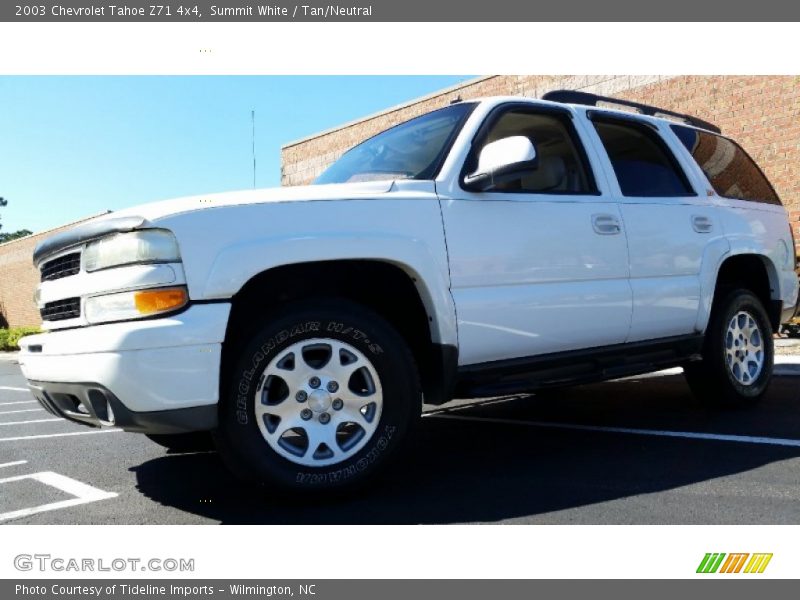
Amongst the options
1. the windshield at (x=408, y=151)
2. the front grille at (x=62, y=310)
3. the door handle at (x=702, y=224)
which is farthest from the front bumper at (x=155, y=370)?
the door handle at (x=702, y=224)

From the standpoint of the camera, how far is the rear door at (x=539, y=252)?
336cm

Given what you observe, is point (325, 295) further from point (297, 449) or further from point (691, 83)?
point (691, 83)

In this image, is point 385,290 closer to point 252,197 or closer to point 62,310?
point 252,197

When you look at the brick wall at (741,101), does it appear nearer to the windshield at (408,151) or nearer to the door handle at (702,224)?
the door handle at (702,224)

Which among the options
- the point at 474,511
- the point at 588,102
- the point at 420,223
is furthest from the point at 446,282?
the point at 588,102

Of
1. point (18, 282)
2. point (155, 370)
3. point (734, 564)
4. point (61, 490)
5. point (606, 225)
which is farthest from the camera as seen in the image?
point (18, 282)

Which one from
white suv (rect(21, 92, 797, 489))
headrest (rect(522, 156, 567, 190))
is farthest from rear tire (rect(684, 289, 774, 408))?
headrest (rect(522, 156, 567, 190))

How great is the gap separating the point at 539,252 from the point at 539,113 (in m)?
1.02

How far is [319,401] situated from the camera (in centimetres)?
294

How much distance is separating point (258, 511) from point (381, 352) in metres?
0.86

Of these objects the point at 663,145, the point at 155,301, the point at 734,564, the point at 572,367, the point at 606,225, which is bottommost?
the point at 734,564

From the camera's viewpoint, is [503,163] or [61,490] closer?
[503,163]

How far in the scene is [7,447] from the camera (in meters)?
5.14

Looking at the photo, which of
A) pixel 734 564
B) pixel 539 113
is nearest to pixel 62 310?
pixel 539 113
